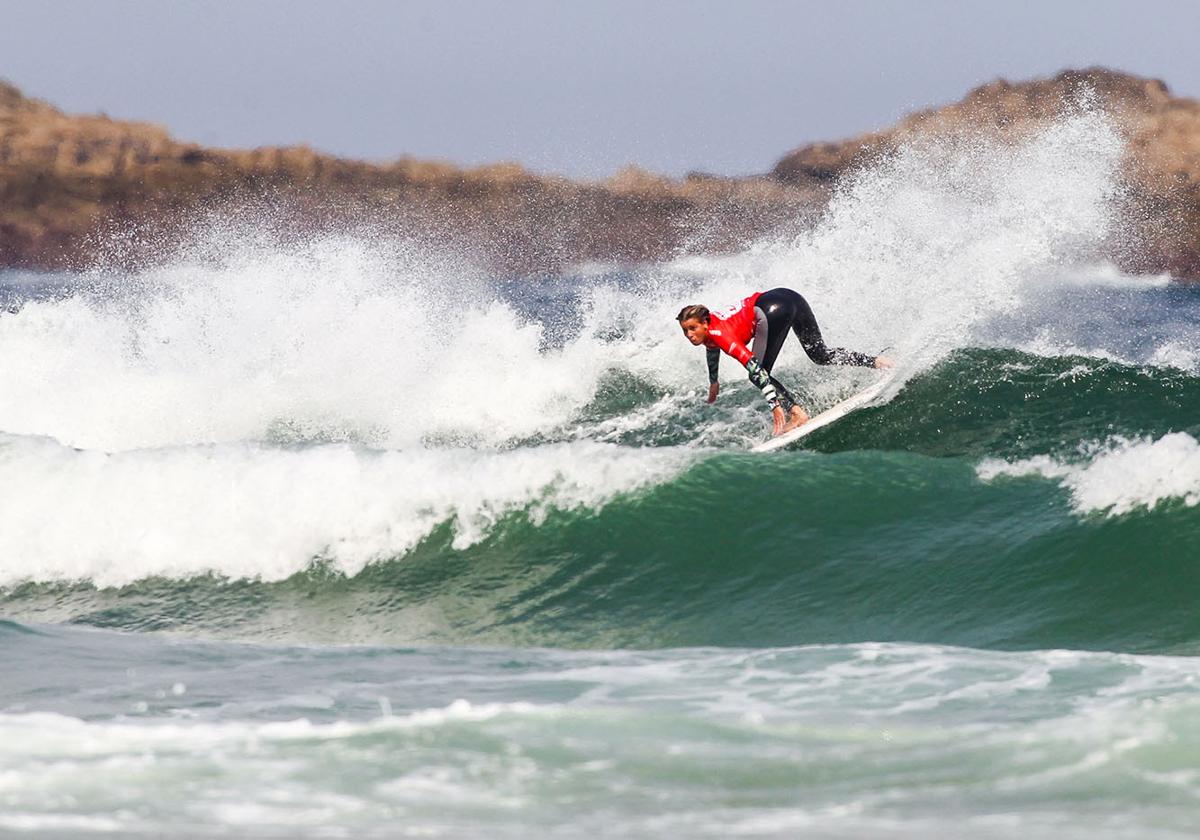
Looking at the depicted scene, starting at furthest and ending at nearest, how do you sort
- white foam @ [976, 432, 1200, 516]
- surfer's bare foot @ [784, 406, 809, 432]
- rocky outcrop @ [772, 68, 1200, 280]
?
rocky outcrop @ [772, 68, 1200, 280]
surfer's bare foot @ [784, 406, 809, 432]
white foam @ [976, 432, 1200, 516]

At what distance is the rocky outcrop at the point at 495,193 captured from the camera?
60562mm

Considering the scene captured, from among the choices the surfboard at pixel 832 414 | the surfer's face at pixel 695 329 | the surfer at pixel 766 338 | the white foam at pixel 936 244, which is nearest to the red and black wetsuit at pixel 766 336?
the surfer at pixel 766 338

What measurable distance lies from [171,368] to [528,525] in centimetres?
884

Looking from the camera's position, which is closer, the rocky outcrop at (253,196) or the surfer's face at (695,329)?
the surfer's face at (695,329)

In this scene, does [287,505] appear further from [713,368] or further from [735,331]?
[735,331]

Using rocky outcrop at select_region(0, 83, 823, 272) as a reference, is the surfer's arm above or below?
below

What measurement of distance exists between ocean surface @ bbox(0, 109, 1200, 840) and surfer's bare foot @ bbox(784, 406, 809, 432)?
1.68 feet

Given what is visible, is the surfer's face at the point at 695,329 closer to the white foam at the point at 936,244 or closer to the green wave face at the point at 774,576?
the green wave face at the point at 774,576

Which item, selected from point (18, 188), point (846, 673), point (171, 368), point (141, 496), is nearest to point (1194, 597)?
point (846, 673)

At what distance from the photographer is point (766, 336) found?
1190 cm

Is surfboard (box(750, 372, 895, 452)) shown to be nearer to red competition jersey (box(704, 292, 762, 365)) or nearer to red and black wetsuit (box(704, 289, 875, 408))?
red and black wetsuit (box(704, 289, 875, 408))

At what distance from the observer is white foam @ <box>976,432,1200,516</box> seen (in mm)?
9086

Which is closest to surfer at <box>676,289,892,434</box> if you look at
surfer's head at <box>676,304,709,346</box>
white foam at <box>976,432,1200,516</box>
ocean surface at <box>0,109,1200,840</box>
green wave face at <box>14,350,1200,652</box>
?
surfer's head at <box>676,304,709,346</box>

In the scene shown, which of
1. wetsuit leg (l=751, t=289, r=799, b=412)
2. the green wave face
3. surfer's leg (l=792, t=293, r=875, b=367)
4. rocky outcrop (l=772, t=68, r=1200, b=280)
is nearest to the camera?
the green wave face
